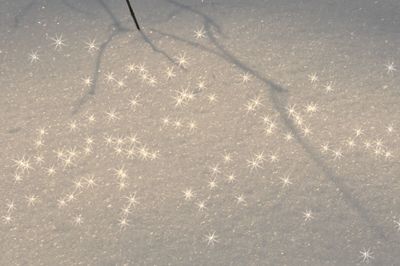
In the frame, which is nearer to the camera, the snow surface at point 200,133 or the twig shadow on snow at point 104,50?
the snow surface at point 200,133

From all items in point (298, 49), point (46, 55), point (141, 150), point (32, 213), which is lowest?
point (32, 213)

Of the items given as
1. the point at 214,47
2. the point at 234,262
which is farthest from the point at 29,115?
the point at 234,262

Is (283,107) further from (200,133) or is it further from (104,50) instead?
(104,50)

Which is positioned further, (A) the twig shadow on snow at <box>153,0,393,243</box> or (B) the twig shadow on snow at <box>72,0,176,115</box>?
(B) the twig shadow on snow at <box>72,0,176,115</box>

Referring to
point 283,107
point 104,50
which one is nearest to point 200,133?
point 283,107

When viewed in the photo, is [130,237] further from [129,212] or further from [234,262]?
[234,262]

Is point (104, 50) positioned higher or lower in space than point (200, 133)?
higher

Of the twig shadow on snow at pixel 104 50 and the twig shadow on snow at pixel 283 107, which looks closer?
the twig shadow on snow at pixel 283 107

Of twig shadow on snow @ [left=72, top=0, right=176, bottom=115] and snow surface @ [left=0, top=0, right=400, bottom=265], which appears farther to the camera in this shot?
twig shadow on snow @ [left=72, top=0, right=176, bottom=115]
